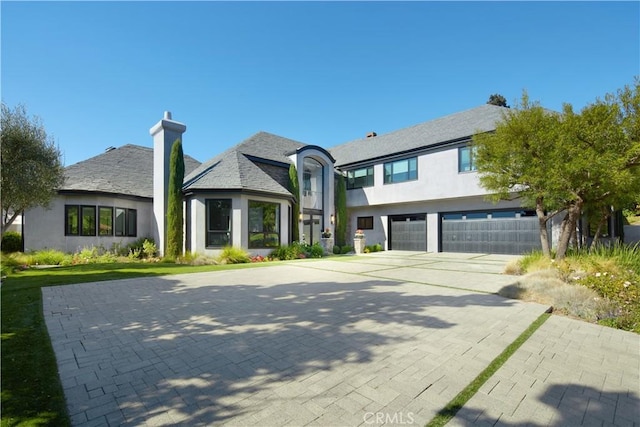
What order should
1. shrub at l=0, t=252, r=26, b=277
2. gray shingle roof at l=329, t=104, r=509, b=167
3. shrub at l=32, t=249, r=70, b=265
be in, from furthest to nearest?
gray shingle roof at l=329, t=104, r=509, b=167, shrub at l=32, t=249, r=70, b=265, shrub at l=0, t=252, r=26, b=277

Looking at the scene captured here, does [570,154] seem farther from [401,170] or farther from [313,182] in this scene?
[313,182]

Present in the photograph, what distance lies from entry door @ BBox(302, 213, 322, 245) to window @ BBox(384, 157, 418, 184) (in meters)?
5.83

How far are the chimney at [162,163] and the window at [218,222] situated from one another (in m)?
2.82

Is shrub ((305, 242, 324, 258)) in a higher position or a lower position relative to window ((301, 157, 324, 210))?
lower

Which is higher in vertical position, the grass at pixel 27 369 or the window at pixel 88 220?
the window at pixel 88 220

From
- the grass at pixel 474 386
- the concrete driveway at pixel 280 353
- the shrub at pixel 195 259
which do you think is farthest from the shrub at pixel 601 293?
the shrub at pixel 195 259

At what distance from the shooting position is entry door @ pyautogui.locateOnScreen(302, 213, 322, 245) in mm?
20031

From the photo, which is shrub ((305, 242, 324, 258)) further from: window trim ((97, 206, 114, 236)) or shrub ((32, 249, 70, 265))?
shrub ((32, 249, 70, 265))

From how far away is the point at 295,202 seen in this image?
58.9ft

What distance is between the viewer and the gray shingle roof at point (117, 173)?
15.7 meters

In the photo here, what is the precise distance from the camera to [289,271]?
36.3 feet

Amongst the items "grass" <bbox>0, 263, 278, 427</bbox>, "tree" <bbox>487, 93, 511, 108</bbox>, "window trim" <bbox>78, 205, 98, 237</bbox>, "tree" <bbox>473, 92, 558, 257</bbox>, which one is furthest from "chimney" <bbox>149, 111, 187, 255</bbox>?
"tree" <bbox>487, 93, 511, 108</bbox>

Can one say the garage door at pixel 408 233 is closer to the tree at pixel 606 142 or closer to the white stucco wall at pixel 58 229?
the tree at pixel 606 142

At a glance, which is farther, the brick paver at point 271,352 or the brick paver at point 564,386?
the brick paver at point 271,352
